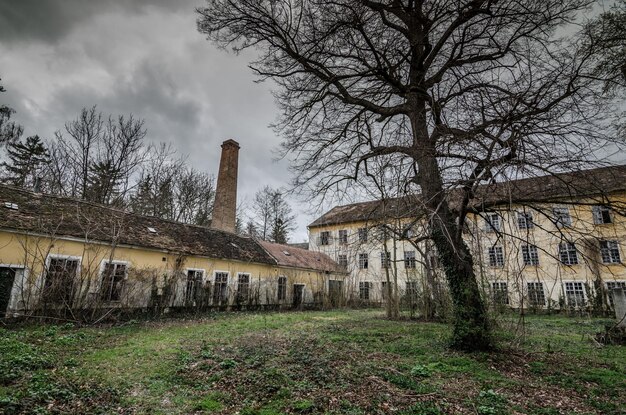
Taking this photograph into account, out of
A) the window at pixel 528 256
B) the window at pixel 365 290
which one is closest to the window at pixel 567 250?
the window at pixel 528 256

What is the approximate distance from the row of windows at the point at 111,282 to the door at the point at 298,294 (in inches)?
184

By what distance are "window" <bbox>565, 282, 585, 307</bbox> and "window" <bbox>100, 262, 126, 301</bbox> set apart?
91.6 feet

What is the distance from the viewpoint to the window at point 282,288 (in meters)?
23.3

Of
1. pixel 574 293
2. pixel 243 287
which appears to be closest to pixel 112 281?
pixel 243 287

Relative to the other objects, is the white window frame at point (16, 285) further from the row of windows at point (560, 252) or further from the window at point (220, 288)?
the row of windows at point (560, 252)

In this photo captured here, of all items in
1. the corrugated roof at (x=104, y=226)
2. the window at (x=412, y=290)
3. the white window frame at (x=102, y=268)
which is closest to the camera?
the white window frame at (x=102, y=268)

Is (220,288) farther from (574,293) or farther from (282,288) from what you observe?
(574,293)

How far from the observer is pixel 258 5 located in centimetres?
779

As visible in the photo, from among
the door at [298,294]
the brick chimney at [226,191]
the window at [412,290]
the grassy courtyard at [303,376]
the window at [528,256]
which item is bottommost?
the grassy courtyard at [303,376]

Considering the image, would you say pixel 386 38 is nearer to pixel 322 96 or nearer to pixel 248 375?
pixel 322 96

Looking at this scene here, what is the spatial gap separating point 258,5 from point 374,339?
9.53 meters

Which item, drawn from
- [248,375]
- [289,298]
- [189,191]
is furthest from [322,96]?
[189,191]

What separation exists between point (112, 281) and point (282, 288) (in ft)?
41.4

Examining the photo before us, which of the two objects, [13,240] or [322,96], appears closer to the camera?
[322,96]
